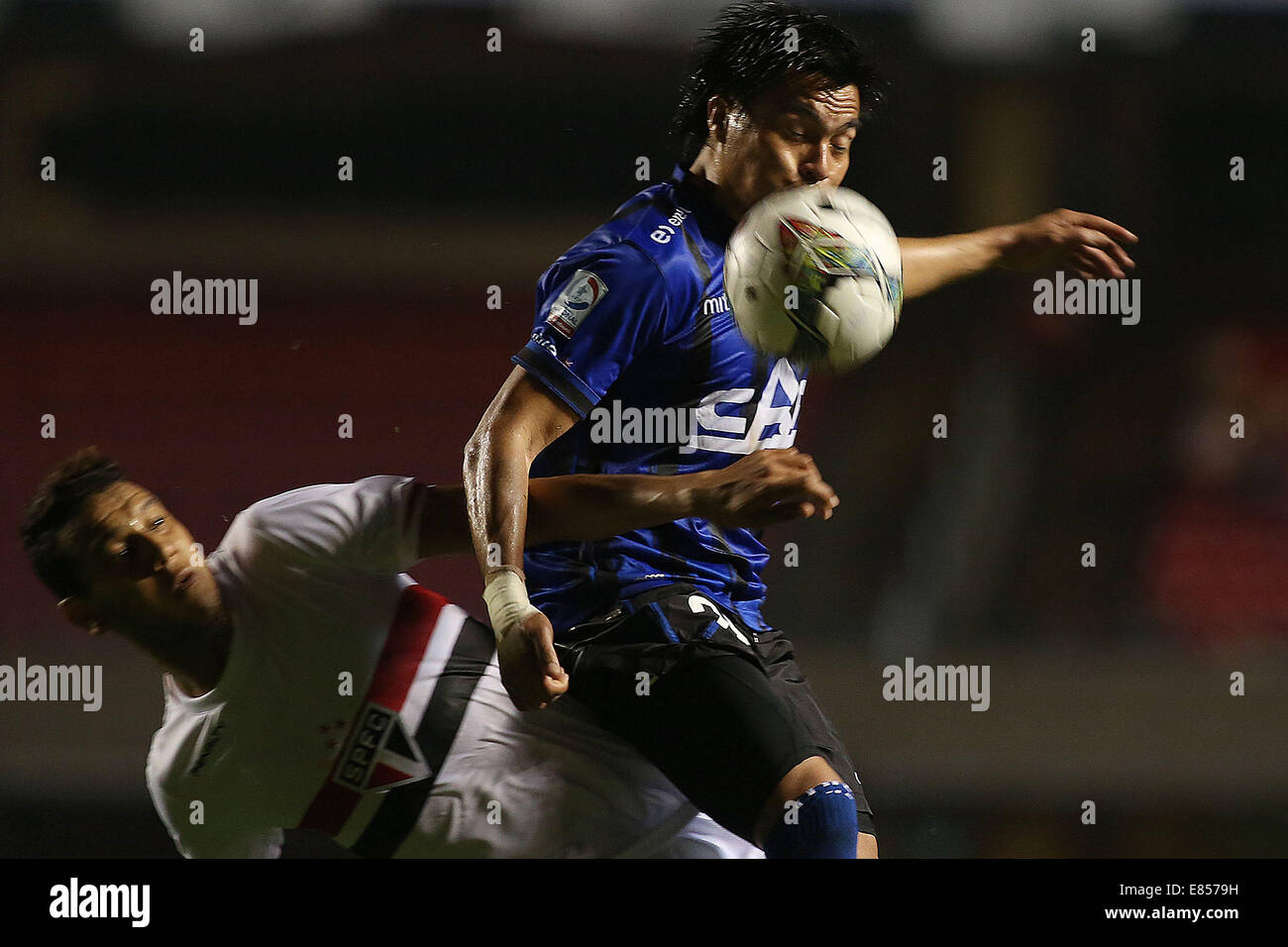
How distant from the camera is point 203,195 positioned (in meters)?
4.89

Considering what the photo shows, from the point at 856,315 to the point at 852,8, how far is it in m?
1.27

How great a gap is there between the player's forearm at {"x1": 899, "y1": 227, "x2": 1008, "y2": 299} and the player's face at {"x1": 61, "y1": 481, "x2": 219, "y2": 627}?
140 cm

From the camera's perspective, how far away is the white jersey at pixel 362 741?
227 centimetres

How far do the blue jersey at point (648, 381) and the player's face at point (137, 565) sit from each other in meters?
0.60

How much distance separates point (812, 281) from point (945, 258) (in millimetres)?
580

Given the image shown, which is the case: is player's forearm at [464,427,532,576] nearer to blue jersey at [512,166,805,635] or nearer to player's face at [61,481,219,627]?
blue jersey at [512,166,805,635]

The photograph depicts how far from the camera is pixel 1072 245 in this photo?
2.50m

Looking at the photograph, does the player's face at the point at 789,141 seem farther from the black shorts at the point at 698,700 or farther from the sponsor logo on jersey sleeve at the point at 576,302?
the black shorts at the point at 698,700

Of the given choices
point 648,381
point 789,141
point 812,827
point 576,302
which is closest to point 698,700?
point 812,827

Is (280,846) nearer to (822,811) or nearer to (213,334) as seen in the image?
(822,811)

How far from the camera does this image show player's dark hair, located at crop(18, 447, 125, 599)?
2271 millimetres

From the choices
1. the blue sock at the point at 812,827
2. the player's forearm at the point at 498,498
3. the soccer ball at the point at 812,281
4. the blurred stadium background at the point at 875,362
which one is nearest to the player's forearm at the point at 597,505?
the player's forearm at the point at 498,498

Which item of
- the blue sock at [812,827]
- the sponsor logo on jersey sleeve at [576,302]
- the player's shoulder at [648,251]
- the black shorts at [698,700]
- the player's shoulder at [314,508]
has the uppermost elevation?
the player's shoulder at [648,251]

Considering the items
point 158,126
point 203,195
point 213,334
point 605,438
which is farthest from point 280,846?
point 213,334
